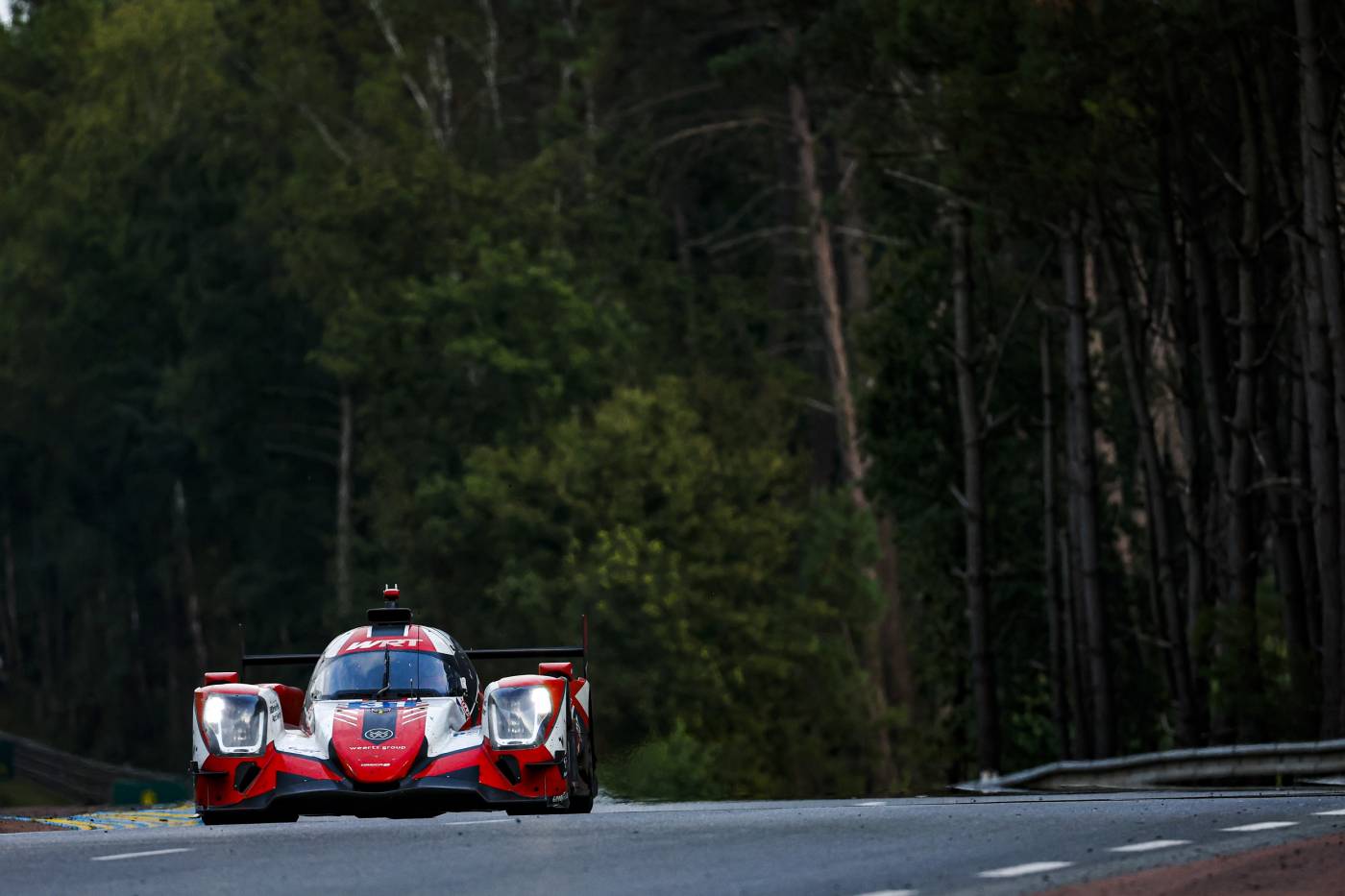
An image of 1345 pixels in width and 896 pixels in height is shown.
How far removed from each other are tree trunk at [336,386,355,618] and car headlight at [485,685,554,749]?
2306 inches

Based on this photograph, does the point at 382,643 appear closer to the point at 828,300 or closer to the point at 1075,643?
the point at 1075,643

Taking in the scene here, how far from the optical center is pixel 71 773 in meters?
82.2

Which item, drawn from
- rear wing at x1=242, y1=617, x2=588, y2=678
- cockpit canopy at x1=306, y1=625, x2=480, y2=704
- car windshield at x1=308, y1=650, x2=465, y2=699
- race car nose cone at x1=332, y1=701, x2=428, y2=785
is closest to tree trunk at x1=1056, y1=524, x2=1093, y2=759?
rear wing at x1=242, y1=617, x2=588, y2=678

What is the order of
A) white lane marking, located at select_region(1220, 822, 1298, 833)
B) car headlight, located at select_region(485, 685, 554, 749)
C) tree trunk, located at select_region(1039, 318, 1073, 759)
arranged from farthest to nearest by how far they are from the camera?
tree trunk, located at select_region(1039, 318, 1073, 759)
car headlight, located at select_region(485, 685, 554, 749)
white lane marking, located at select_region(1220, 822, 1298, 833)

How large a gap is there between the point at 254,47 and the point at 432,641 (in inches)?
2882

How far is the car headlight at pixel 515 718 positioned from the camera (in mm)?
19672

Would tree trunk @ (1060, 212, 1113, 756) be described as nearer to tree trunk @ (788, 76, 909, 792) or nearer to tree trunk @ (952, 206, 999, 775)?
tree trunk @ (952, 206, 999, 775)

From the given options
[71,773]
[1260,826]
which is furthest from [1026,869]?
[71,773]

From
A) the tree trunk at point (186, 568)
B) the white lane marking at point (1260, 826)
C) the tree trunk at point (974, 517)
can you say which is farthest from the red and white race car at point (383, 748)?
the tree trunk at point (186, 568)

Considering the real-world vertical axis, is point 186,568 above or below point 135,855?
above

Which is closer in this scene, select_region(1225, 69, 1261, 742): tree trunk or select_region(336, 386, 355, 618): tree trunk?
select_region(1225, 69, 1261, 742): tree trunk

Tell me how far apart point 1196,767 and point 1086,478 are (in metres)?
16.8

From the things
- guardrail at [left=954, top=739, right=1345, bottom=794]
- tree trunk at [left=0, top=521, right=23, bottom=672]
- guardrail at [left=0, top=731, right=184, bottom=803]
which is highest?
tree trunk at [left=0, top=521, right=23, bottom=672]

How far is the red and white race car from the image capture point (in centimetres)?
1927
